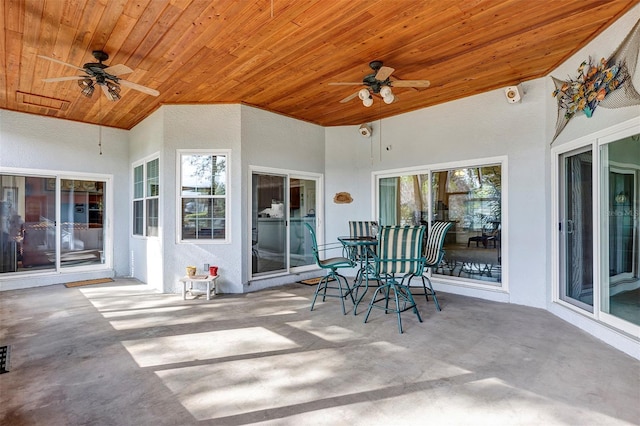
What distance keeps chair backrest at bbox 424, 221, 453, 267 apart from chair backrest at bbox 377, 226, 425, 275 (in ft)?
2.06

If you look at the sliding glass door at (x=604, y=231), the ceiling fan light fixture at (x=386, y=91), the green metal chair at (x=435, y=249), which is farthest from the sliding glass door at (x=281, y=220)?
the sliding glass door at (x=604, y=231)

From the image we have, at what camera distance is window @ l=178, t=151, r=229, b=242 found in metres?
5.22

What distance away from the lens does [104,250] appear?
251 inches

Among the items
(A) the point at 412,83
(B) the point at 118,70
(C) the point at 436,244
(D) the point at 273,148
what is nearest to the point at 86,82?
(B) the point at 118,70

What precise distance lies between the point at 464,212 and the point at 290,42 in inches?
134

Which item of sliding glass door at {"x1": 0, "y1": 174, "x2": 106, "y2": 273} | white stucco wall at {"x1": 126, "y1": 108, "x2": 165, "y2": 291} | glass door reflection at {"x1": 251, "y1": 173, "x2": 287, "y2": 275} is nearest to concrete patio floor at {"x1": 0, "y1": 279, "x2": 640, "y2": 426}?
white stucco wall at {"x1": 126, "y1": 108, "x2": 165, "y2": 291}

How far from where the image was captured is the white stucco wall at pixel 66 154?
5.44 m

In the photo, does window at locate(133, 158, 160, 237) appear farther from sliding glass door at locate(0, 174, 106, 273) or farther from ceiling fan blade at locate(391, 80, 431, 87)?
ceiling fan blade at locate(391, 80, 431, 87)

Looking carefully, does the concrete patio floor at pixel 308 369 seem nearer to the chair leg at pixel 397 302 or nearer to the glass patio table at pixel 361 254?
the chair leg at pixel 397 302

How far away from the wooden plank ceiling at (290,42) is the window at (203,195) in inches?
38.9

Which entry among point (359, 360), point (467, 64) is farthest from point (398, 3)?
point (359, 360)

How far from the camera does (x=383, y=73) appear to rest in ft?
11.7

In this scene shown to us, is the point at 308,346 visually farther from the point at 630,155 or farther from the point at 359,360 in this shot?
the point at 630,155

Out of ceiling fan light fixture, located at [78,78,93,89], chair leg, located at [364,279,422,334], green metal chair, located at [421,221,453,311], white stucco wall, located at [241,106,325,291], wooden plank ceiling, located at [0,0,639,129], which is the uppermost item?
wooden plank ceiling, located at [0,0,639,129]
